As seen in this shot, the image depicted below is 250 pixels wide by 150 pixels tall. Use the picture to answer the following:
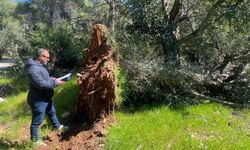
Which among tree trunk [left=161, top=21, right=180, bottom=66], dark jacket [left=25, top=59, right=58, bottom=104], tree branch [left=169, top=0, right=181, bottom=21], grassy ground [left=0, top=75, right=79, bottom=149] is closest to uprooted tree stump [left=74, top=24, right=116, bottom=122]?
dark jacket [left=25, top=59, right=58, bottom=104]

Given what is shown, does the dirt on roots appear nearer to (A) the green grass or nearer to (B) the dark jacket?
(A) the green grass

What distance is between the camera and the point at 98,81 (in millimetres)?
8961

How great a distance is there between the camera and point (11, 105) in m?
12.7

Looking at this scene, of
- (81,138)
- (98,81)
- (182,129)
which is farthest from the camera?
(98,81)

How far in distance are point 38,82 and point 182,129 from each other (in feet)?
10.2

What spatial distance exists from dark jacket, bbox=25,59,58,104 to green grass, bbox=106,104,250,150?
1.56m

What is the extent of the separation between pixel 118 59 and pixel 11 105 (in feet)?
14.8

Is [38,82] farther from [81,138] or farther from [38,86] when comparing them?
[81,138]

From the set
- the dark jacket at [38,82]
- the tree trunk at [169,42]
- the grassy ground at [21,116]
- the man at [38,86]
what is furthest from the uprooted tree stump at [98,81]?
the tree trunk at [169,42]

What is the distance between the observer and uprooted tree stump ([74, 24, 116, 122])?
8.91 meters

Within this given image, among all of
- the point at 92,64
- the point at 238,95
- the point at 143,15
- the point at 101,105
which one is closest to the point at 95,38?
the point at 92,64

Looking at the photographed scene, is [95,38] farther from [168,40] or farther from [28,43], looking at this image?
[28,43]

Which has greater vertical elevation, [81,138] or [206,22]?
[206,22]

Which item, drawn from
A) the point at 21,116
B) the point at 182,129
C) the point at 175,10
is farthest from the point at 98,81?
the point at 175,10
